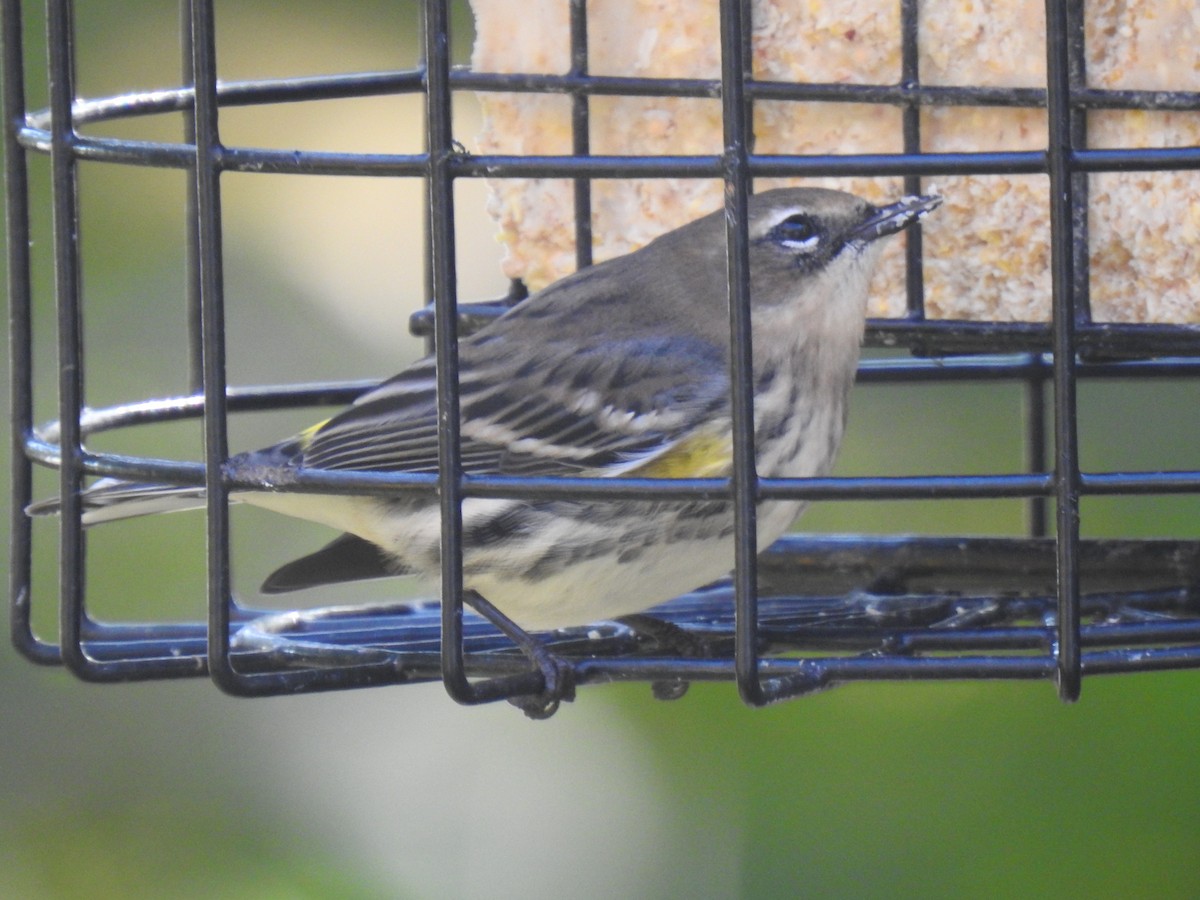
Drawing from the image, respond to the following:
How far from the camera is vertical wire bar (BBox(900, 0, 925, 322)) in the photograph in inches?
128

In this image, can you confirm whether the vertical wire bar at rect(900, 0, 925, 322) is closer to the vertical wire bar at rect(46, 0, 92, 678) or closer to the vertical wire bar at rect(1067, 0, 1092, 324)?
the vertical wire bar at rect(1067, 0, 1092, 324)

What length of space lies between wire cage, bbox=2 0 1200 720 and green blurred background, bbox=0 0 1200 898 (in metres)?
0.52

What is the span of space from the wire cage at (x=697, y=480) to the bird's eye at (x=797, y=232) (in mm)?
156

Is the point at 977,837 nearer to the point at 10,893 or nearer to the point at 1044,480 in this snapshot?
the point at 1044,480

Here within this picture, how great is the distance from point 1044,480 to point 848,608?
0.92 metres

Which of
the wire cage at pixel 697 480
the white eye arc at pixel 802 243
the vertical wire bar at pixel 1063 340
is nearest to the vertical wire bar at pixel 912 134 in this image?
the wire cage at pixel 697 480

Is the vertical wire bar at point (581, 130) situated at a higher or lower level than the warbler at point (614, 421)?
higher

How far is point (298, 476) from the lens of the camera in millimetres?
2650

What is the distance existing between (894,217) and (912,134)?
36 cm

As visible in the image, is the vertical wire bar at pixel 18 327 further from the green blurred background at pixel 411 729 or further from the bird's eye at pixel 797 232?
the bird's eye at pixel 797 232

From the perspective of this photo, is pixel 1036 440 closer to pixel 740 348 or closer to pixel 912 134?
pixel 912 134

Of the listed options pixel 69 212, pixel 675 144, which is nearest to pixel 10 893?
pixel 69 212

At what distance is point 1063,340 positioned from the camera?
2320 mm

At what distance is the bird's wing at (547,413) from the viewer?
312cm
